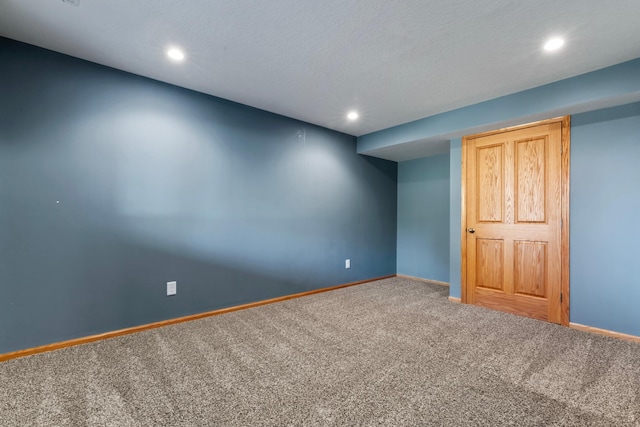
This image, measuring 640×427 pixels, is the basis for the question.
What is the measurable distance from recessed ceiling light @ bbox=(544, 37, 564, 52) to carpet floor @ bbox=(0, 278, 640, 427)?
7.32 feet

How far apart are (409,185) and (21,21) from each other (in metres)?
4.60

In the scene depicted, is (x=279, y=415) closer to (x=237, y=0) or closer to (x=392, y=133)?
(x=237, y=0)

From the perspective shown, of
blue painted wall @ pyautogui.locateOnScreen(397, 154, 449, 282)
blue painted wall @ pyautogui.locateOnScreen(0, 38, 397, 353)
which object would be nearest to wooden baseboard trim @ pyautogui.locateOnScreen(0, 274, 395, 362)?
blue painted wall @ pyautogui.locateOnScreen(0, 38, 397, 353)

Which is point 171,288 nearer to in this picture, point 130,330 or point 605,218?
point 130,330

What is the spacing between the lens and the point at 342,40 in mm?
1988

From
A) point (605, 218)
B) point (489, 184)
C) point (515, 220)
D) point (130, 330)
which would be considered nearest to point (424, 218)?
point (489, 184)

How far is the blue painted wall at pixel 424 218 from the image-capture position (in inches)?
169

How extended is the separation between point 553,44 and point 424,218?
9.36ft

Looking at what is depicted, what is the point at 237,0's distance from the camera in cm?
164

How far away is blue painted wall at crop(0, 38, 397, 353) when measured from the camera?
2061mm

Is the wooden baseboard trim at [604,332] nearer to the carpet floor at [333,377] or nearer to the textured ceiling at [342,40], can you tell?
the carpet floor at [333,377]

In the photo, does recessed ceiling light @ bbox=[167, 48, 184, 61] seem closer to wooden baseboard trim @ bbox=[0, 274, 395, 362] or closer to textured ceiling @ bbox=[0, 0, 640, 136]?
textured ceiling @ bbox=[0, 0, 640, 136]

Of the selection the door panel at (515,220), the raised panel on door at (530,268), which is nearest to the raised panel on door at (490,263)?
the door panel at (515,220)

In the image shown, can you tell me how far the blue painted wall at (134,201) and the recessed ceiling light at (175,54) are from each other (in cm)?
51
